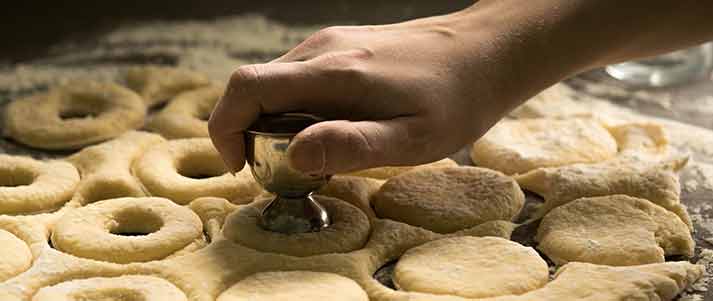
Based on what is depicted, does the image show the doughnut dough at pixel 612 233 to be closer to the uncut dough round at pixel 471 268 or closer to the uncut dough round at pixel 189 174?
the uncut dough round at pixel 471 268

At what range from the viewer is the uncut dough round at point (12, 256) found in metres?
1.34

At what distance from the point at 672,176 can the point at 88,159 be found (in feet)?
3.47

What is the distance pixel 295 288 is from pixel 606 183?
0.63 meters

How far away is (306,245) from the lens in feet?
4.61

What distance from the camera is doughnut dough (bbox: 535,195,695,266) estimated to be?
4.52ft

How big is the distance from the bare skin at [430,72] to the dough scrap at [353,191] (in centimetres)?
18

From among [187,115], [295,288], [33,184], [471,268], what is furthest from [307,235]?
[187,115]

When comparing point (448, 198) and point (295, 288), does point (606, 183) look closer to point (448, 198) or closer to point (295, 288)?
point (448, 198)

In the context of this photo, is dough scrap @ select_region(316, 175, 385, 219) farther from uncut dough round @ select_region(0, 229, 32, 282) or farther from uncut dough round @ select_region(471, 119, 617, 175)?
uncut dough round @ select_region(0, 229, 32, 282)

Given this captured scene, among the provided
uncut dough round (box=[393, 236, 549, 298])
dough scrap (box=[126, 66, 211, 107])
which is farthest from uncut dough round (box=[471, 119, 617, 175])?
dough scrap (box=[126, 66, 211, 107])

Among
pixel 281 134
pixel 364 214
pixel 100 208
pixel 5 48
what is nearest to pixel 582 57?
pixel 364 214

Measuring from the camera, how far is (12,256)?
1368 mm

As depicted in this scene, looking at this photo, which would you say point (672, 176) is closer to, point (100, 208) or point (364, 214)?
point (364, 214)

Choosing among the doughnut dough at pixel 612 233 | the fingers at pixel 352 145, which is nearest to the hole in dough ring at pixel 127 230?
the fingers at pixel 352 145
